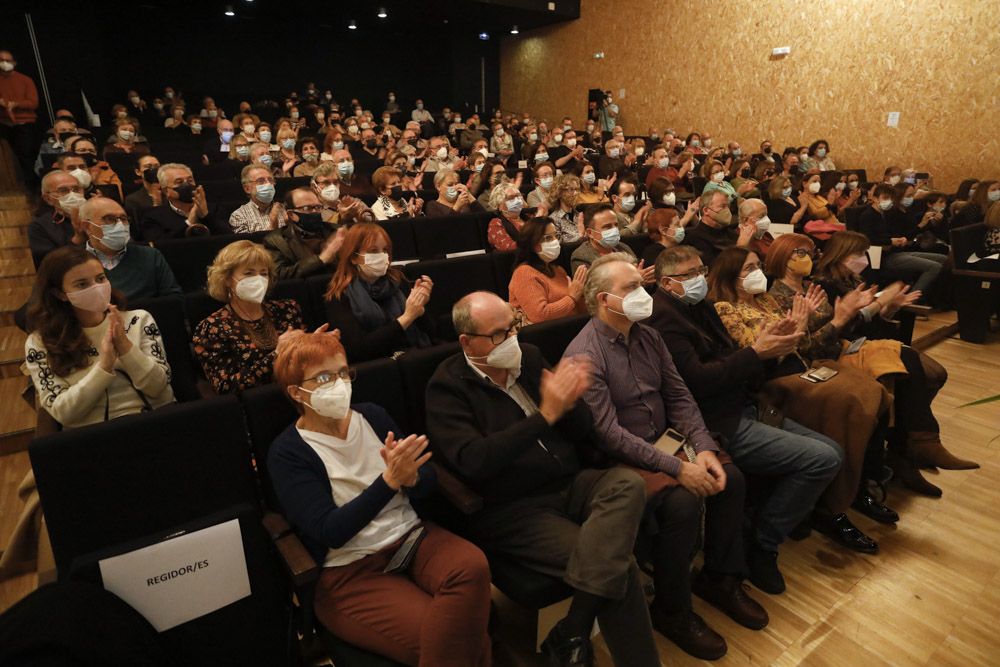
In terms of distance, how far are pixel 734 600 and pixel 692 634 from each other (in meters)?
0.23

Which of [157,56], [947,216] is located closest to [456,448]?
[947,216]

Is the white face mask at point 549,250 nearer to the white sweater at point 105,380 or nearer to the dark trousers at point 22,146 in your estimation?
the white sweater at point 105,380

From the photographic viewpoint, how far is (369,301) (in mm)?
2457

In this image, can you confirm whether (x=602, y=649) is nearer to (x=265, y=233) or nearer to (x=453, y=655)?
(x=453, y=655)

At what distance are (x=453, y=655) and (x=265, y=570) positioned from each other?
0.54 meters

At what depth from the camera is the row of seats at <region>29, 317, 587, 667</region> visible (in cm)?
140

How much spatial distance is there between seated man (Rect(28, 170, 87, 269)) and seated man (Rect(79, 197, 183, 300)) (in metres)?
0.82

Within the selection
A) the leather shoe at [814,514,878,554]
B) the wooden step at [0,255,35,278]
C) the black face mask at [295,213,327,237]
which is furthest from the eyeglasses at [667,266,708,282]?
the wooden step at [0,255,35,278]

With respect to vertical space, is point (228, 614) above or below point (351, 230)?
below

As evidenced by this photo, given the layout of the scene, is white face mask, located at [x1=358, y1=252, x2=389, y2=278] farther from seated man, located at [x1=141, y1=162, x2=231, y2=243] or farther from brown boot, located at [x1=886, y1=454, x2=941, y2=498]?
brown boot, located at [x1=886, y1=454, x2=941, y2=498]

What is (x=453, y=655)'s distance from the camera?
1.32 meters

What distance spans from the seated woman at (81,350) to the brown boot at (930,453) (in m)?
3.02

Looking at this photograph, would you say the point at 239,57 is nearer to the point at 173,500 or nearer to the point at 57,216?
the point at 57,216

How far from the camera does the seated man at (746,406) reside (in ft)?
6.79
